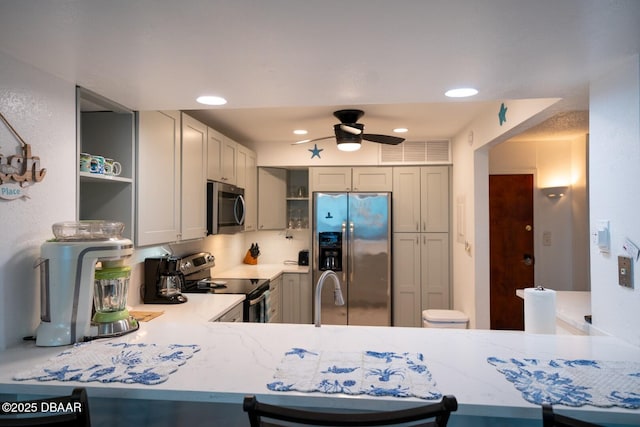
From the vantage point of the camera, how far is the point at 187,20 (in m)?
1.29

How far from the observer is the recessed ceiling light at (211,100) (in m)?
2.13

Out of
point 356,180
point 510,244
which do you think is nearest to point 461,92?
point 356,180

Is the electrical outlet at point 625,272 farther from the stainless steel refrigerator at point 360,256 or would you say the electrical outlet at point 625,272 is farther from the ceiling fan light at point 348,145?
the stainless steel refrigerator at point 360,256

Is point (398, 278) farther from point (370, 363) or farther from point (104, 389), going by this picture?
point (104, 389)

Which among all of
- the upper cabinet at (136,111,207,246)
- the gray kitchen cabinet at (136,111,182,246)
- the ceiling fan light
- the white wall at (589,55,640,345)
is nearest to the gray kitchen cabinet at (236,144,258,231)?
the upper cabinet at (136,111,207,246)

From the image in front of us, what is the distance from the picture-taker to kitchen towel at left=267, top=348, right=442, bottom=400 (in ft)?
3.90

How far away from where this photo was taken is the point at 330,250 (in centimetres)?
441

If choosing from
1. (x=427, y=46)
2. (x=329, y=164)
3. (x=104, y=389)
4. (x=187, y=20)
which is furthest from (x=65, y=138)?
(x=329, y=164)

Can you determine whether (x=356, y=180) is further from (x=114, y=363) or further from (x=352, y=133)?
(x=114, y=363)

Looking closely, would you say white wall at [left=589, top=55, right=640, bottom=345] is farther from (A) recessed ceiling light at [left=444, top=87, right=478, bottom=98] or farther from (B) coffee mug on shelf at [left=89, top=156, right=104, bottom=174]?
(B) coffee mug on shelf at [left=89, top=156, right=104, bottom=174]

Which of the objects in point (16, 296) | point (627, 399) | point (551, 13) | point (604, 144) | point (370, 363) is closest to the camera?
point (627, 399)

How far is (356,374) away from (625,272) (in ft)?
3.99

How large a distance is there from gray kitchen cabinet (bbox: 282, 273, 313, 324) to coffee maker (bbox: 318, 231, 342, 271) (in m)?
0.27

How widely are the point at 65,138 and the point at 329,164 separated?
3039 mm
